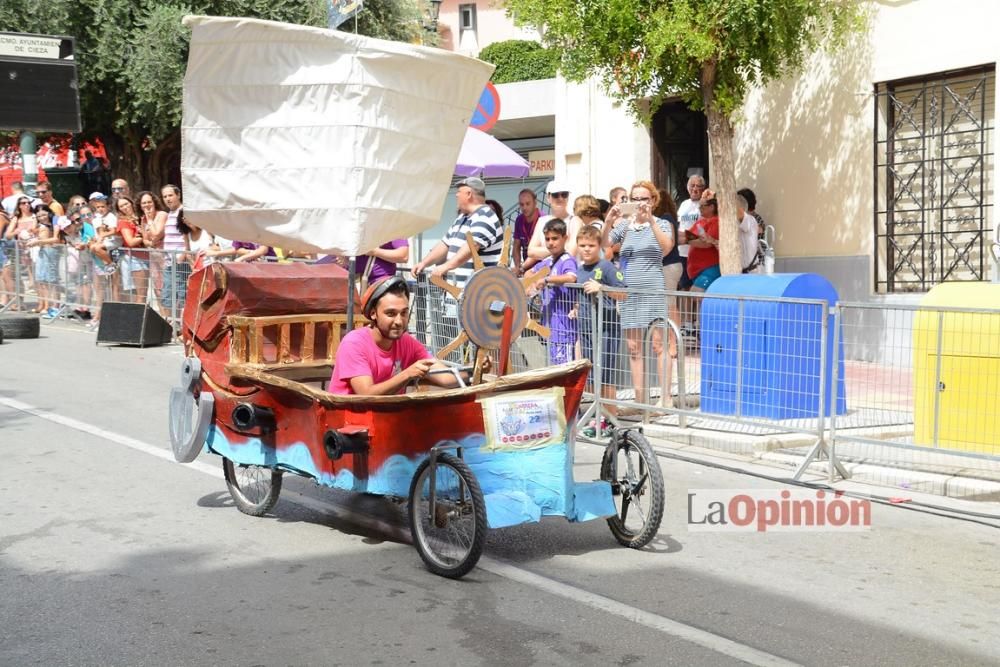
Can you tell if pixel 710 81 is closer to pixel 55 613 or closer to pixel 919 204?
pixel 919 204

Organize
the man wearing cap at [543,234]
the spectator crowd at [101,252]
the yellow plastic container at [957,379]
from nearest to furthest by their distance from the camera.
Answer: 1. the yellow plastic container at [957,379]
2. the man wearing cap at [543,234]
3. the spectator crowd at [101,252]

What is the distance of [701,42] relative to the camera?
40.7ft

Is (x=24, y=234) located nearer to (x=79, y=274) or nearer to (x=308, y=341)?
(x=79, y=274)

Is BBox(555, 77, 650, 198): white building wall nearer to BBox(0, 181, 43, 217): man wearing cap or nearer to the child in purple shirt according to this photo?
the child in purple shirt

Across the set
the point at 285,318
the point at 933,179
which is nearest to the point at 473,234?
the point at 285,318

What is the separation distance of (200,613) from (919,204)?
11.1m

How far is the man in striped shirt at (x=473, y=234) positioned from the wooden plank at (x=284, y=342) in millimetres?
2781

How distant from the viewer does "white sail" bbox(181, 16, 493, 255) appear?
7.30 m

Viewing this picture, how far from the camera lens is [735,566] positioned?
6.38 m

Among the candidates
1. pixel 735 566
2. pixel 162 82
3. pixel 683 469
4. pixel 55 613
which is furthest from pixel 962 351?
pixel 162 82

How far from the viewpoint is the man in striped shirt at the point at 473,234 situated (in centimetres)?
1041

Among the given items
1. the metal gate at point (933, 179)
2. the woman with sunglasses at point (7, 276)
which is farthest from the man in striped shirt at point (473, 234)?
the woman with sunglasses at point (7, 276)

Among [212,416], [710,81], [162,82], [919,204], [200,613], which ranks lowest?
[200,613]

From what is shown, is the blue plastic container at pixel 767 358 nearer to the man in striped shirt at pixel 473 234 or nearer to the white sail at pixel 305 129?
the man in striped shirt at pixel 473 234
